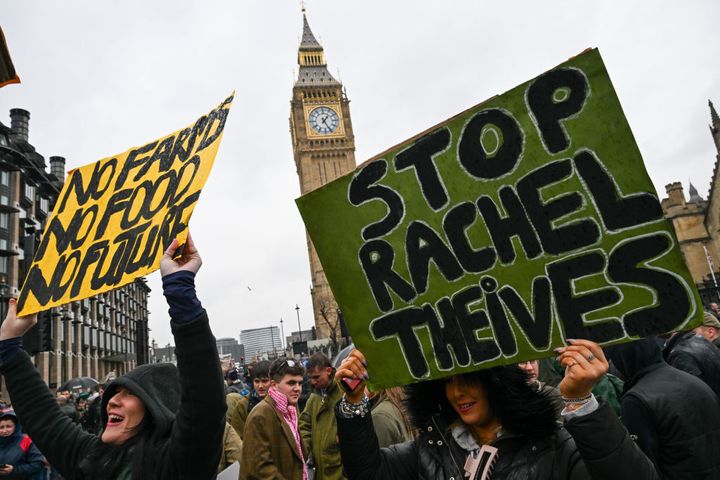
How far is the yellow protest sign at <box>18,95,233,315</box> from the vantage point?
244 cm

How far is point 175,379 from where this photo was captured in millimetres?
2469

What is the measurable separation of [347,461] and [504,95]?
5.45ft

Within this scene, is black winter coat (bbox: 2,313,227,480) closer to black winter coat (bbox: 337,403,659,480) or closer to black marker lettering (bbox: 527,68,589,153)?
black winter coat (bbox: 337,403,659,480)

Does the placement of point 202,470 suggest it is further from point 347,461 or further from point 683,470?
point 683,470

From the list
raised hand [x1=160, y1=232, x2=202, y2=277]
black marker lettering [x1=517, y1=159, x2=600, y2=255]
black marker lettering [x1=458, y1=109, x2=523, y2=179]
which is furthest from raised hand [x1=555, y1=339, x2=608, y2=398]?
raised hand [x1=160, y1=232, x2=202, y2=277]

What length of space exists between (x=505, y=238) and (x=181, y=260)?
53.9 inches

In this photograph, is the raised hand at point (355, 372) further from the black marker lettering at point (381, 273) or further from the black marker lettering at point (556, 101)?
the black marker lettering at point (556, 101)

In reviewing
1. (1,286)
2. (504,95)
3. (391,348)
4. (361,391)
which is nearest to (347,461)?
(361,391)

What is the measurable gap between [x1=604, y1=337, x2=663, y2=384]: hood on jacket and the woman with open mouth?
2193mm

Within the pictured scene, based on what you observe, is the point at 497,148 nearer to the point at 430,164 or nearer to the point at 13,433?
the point at 430,164

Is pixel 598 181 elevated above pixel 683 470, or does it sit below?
above

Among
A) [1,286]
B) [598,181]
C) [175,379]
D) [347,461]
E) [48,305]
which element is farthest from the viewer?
[1,286]

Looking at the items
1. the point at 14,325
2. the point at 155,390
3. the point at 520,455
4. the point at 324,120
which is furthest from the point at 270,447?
the point at 324,120

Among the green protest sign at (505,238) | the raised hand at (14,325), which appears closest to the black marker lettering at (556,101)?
the green protest sign at (505,238)
